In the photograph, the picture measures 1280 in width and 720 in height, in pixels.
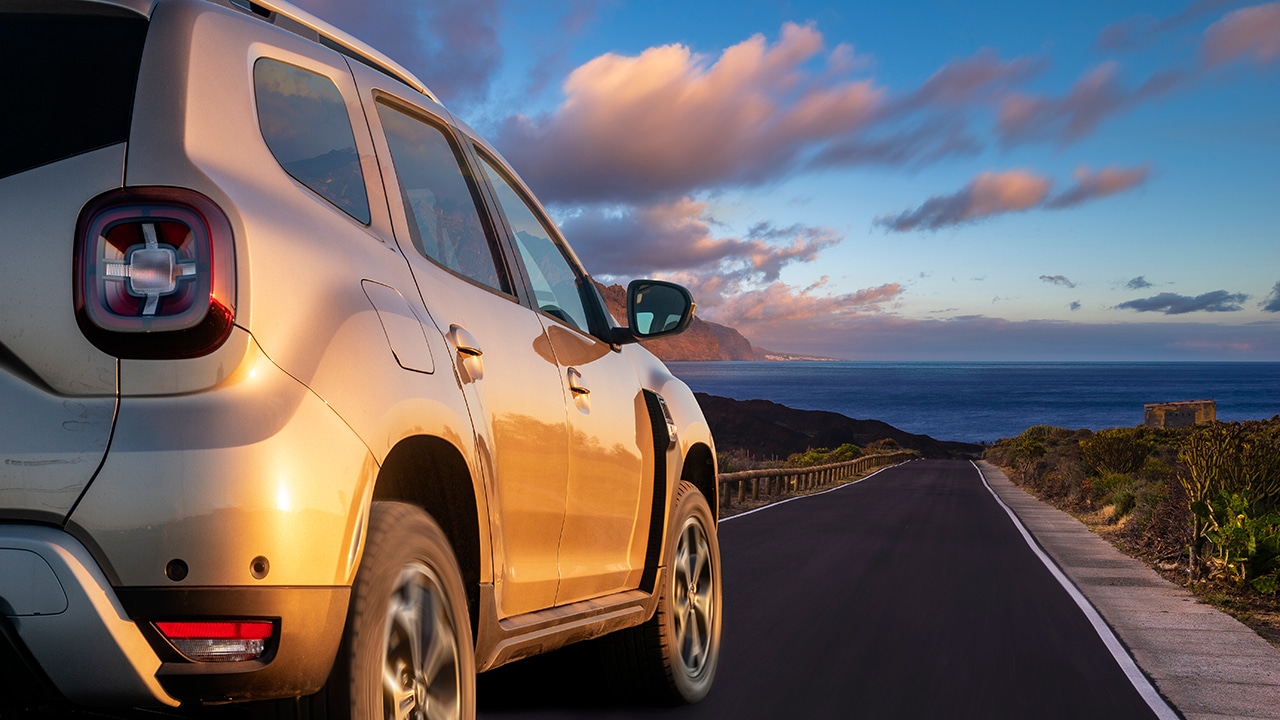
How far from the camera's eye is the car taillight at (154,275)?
2449 mm

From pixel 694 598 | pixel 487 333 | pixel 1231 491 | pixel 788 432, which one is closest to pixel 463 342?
pixel 487 333

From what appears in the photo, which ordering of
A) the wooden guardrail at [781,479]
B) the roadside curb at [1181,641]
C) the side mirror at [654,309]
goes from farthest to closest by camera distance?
the wooden guardrail at [781,479] → the roadside curb at [1181,641] → the side mirror at [654,309]

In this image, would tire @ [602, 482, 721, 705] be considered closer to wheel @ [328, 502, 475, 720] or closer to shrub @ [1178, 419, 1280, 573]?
wheel @ [328, 502, 475, 720]

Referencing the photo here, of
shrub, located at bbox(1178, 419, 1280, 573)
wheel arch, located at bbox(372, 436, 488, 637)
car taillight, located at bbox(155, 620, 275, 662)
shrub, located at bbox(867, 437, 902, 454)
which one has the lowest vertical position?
shrub, located at bbox(867, 437, 902, 454)

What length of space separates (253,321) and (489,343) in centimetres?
125

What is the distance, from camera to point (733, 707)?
19.8 ft

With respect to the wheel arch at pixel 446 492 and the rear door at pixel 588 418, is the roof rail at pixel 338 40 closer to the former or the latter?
the rear door at pixel 588 418

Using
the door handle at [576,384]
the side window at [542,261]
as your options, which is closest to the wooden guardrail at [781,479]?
the side window at [542,261]

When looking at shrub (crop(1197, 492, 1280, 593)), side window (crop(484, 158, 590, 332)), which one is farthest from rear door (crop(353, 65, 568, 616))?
shrub (crop(1197, 492, 1280, 593))

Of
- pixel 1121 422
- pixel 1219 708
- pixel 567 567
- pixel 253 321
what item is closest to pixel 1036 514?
pixel 1219 708

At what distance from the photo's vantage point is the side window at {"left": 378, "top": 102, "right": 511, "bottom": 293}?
12.3 ft

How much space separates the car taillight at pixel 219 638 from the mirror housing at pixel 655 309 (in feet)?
9.77

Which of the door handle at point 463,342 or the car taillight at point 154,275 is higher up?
the car taillight at point 154,275

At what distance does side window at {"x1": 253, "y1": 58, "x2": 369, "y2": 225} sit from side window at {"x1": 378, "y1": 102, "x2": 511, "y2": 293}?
29cm
